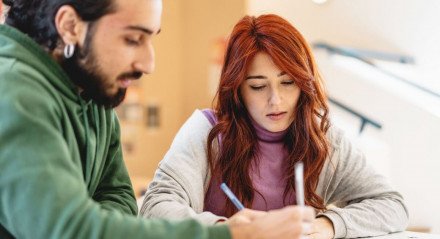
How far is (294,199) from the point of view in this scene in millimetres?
1696

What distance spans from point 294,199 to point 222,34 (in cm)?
372

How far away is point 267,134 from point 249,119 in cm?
7

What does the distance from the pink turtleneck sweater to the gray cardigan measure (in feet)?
0.13

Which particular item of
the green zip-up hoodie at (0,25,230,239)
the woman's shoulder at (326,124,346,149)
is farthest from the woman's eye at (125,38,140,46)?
the woman's shoulder at (326,124,346,149)

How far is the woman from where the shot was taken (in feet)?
5.21

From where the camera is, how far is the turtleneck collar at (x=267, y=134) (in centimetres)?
172

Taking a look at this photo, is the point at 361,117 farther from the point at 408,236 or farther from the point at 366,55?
the point at 408,236

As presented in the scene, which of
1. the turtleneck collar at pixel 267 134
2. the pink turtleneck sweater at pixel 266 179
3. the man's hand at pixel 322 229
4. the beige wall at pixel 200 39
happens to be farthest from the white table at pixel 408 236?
the beige wall at pixel 200 39

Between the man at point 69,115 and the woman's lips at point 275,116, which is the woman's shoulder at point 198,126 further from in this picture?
the man at point 69,115

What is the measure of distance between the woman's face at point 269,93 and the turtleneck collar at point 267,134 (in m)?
0.05

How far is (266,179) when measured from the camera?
5.62ft

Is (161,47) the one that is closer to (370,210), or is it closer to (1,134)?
(370,210)

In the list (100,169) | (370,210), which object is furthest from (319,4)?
(100,169)

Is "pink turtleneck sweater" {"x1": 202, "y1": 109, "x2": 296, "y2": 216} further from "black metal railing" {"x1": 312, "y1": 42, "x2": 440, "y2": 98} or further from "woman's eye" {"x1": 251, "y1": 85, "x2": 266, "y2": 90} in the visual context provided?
"black metal railing" {"x1": 312, "y1": 42, "x2": 440, "y2": 98}
